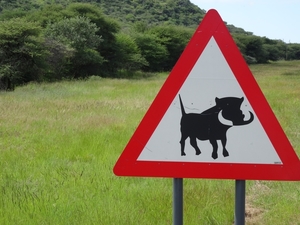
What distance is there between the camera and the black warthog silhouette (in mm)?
1870

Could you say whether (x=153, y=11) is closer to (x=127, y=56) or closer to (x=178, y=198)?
(x=127, y=56)

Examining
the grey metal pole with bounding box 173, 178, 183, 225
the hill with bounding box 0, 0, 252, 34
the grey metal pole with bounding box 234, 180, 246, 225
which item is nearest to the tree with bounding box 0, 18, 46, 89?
the grey metal pole with bounding box 173, 178, 183, 225

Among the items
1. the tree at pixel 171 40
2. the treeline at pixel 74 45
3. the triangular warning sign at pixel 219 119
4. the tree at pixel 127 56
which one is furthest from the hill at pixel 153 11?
the triangular warning sign at pixel 219 119

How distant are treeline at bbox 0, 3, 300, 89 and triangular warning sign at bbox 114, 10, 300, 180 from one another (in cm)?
2017

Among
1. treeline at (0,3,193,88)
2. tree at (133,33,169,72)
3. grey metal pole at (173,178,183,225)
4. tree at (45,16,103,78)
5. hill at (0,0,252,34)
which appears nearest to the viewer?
grey metal pole at (173,178,183,225)

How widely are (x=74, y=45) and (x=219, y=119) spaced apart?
1110 inches

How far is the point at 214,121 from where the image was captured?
190 centimetres

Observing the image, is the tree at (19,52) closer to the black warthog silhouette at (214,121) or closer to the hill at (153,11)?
the black warthog silhouette at (214,121)

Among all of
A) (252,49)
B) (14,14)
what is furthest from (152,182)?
(252,49)

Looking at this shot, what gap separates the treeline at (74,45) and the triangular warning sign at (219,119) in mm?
20173

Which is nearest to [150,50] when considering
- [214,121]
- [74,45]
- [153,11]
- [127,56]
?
[127,56]

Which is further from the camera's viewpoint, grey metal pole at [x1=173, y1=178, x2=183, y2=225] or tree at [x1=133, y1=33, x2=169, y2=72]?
tree at [x1=133, y1=33, x2=169, y2=72]

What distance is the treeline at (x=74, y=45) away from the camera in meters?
21.4

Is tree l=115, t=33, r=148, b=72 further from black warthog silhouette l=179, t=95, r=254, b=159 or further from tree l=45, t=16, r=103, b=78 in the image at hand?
black warthog silhouette l=179, t=95, r=254, b=159
